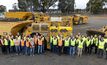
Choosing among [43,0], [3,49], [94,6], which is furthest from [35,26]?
[94,6]

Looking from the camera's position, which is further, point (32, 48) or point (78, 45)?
point (32, 48)

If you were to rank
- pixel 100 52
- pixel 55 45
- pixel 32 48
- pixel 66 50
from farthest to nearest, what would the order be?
pixel 66 50, pixel 55 45, pixel 32 48, pixel 100 52

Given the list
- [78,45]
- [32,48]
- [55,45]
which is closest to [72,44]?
[78,45]

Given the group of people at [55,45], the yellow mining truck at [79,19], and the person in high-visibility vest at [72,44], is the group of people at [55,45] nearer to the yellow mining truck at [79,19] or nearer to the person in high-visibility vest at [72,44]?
the person in high-visibility vest at [72,44]

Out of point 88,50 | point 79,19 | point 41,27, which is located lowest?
point 88,50

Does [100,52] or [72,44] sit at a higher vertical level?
[72,44]

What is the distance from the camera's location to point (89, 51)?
811 inches

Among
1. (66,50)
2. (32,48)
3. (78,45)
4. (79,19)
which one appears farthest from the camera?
(79,19)

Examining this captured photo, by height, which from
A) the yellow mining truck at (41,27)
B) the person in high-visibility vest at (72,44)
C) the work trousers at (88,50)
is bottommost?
the work trousers at (88,50)

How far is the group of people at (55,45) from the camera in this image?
1977cm

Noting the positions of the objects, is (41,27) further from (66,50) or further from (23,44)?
(66,50)

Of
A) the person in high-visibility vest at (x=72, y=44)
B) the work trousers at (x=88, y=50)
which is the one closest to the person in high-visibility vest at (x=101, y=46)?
the work trousers at (x=88, y=50)

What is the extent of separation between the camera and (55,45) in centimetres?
2028

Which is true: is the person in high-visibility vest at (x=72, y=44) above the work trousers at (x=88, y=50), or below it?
above
